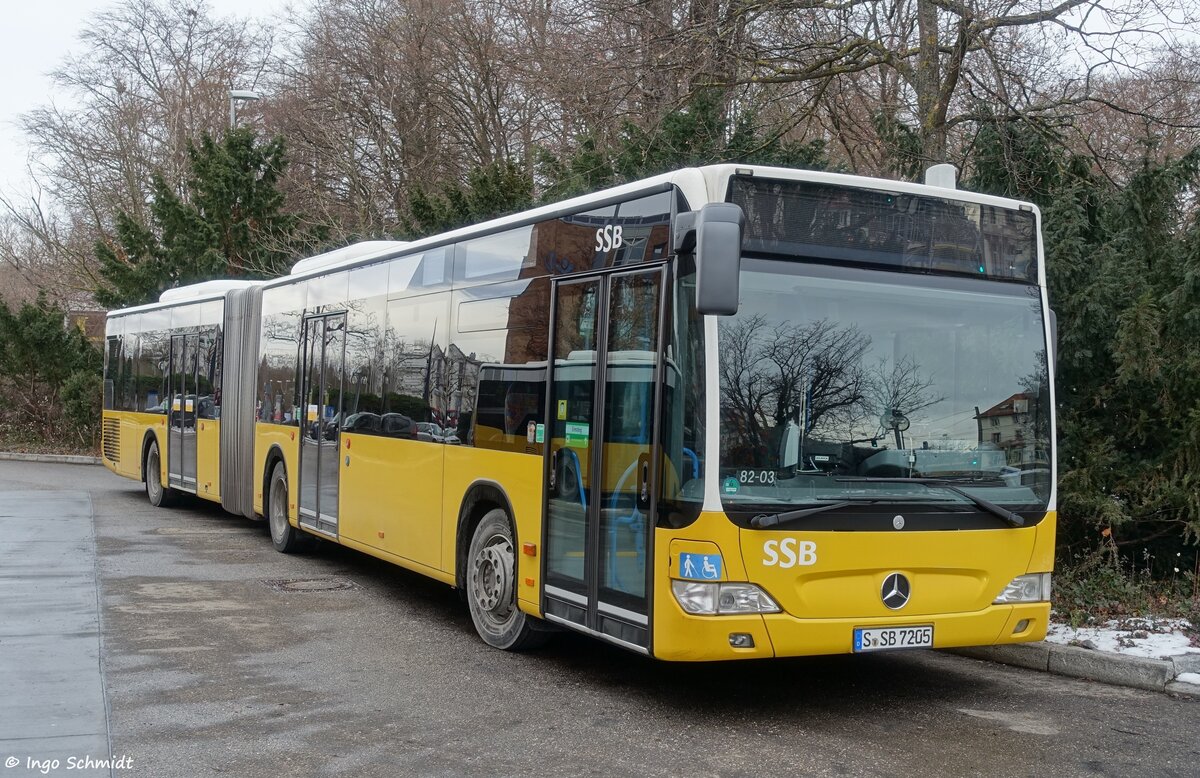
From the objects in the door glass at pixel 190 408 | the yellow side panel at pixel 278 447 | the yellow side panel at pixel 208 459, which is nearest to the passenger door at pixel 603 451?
the yellow side panel at pixel 278 447

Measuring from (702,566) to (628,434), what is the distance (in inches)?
35.6

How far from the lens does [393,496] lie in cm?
1019

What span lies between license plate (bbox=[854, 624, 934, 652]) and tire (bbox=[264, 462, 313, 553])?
25.9ft

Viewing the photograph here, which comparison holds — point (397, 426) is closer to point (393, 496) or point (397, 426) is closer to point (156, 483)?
point (393, 496)

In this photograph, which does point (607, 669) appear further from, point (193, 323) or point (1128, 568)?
point (193, 323)

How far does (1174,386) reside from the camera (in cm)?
941

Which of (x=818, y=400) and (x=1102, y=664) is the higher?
(x=818, y=400)

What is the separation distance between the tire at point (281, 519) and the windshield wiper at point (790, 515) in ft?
25.8

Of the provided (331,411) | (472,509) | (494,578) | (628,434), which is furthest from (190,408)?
(628,434)

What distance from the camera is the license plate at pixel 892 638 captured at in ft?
21.5

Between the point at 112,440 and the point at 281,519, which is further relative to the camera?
the point at 112,440

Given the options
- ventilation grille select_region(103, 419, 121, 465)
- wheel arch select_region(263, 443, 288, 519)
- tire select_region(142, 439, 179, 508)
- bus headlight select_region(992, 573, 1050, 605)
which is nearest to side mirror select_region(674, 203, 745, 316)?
bus headlight select_region(992, 573, 1050, 605)

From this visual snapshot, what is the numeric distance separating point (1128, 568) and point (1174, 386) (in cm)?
158

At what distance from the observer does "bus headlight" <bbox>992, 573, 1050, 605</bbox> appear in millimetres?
7008
